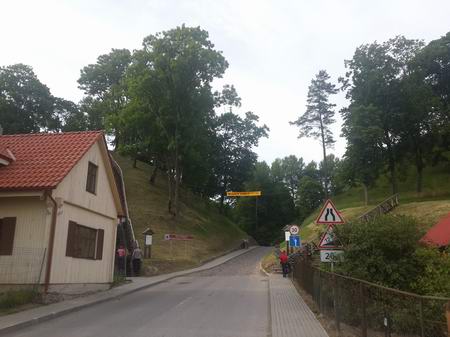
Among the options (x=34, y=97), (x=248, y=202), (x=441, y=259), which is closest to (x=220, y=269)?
(x=441, y=259)

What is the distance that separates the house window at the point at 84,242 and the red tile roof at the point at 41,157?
85.9 inches

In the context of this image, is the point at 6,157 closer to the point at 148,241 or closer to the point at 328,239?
the point at 328,239

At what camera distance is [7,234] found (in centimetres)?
1680

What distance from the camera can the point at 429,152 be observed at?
54438mm

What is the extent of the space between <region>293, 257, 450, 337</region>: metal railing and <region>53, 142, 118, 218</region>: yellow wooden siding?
10.4m

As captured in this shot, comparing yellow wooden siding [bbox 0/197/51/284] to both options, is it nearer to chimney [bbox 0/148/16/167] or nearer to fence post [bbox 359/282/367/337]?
chimney [bbox 0/148/16/167]

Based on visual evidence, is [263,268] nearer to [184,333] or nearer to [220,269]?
[220,269]

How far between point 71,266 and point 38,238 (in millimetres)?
2276

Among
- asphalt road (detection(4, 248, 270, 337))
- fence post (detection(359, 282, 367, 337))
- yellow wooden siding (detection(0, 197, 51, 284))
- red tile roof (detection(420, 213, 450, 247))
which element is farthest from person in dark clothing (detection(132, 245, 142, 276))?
fence post (detection(359, 282, 367, 337))

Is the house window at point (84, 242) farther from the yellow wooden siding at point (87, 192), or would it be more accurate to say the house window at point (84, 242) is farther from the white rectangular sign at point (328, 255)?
the white rectangular sign at point (328, 255)

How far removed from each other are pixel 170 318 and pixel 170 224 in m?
36.6

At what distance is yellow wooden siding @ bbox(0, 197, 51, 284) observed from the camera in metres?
16.3

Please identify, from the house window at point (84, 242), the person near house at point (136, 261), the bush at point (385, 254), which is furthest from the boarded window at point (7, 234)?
the person near house at point (136, 261)

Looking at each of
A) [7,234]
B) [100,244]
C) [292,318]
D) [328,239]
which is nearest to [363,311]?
[292,318]
